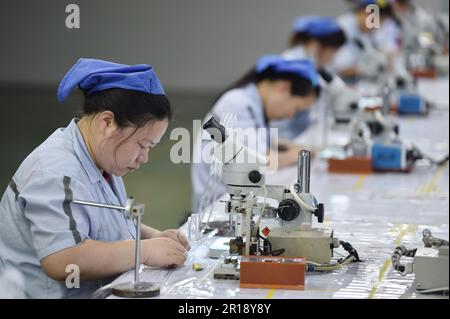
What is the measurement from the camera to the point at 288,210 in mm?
2732

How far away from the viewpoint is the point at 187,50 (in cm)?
1336

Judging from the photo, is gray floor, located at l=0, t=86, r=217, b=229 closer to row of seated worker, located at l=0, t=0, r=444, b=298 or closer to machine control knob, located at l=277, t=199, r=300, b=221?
row of seated worker, located at l=0, t=0, r=444, b=298

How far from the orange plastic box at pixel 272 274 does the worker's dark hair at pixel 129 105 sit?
1.61 ft

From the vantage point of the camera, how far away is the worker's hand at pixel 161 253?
8.71ft

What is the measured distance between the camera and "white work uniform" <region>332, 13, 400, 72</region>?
30.0ft

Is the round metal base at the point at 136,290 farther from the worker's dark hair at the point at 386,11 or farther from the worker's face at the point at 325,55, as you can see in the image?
the worker's dark hair at the point at 386,11

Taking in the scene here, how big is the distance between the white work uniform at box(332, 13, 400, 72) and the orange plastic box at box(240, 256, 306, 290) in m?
6.45

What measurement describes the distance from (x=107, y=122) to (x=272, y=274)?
63 centimetres

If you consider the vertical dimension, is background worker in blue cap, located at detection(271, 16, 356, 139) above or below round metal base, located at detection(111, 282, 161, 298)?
above

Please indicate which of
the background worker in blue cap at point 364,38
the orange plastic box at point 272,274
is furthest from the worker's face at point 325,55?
the orange plastic box at point 272,274

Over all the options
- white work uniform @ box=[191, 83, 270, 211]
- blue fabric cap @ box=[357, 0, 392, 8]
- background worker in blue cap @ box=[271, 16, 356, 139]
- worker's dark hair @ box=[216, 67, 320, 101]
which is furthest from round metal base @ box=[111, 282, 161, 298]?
blue fabric cap @ box=[357, 0, 392, 8]

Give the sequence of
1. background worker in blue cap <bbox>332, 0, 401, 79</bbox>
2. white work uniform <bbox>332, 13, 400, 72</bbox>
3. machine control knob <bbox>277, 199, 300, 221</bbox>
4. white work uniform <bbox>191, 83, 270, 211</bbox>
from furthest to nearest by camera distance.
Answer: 1. white work uniform <bbox>332, 13, 400, 72</bbox>
2. background worker in blue cap <bbox>332, 0, 401, 79</bbox>
3. white work uniform <bbox>191, 83, 270, 211</bbox>
4. machine control knob <bbox>277, 199, 300, 221</bbox>
